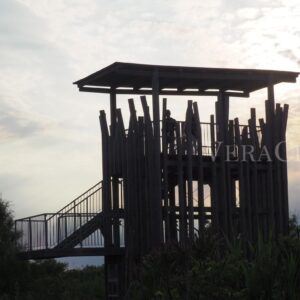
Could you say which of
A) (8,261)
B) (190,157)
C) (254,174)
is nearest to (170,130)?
(190,157)

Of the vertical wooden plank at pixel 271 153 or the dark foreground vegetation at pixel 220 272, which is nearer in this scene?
the dark foreground vegetation at pixel 220 272

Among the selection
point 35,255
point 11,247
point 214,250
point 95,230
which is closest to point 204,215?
point 95,230

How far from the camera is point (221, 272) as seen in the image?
13750 mm

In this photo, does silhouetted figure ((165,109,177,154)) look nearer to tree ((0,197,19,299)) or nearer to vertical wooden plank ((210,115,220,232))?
vertical wooden plank ((210,115,220,232))

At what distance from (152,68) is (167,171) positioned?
321 centimetres

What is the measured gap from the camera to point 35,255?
2691 centimetres

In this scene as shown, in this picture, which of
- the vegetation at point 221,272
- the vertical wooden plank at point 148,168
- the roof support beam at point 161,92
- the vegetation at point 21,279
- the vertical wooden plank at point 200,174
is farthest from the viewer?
the roof support beam at point 161,92

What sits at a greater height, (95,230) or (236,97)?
(236,97)

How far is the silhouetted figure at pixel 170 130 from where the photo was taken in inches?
1045

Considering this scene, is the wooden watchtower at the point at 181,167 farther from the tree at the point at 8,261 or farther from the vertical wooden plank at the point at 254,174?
the tree at the point at 8,261

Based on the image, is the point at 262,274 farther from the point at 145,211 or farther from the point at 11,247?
the point at 11,247

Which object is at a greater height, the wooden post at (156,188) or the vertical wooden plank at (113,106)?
the vertical wooden plank at (113,106)

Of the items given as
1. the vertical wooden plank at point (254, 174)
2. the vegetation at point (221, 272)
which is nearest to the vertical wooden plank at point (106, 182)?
the vertical wooden plank at point (254, 174)

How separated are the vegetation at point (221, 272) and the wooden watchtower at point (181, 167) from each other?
10814 mm
